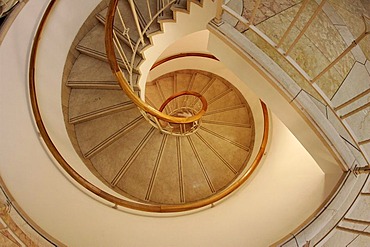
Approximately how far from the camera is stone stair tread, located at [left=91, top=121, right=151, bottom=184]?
4277 millimetres

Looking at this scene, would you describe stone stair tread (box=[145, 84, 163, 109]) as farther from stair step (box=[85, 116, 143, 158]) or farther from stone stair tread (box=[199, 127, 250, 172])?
stair step (box=[85, 116, 143, 158])

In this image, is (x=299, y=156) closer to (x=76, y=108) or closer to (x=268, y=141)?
(x=268, y=141)

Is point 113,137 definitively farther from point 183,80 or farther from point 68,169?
point 183,80

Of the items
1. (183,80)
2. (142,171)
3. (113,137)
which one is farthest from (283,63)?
(183,80)

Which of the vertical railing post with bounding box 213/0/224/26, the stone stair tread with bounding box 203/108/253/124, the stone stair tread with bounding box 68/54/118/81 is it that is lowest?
the vertical railing post with bounding box 213/0/224/26

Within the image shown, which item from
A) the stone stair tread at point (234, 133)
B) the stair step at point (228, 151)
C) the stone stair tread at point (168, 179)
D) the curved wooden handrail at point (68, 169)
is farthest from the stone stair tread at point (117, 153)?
the stone stair tread at point (234, 133)

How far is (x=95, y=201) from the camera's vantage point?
3314 millimetres

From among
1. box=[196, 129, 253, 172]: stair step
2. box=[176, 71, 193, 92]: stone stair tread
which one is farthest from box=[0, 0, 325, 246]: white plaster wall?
box=[176, 71, 193, 92]: stone stair tread

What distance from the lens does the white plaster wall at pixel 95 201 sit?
256 centimetres

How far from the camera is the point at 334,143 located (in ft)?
7.81

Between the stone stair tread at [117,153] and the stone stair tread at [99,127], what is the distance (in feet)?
0.57

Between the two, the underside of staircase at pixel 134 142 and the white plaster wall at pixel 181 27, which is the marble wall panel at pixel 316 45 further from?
the underside of staircase at pixel 134 142

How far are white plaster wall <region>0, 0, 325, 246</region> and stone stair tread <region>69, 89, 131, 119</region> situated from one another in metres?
0.35

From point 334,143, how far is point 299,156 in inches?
38.1
